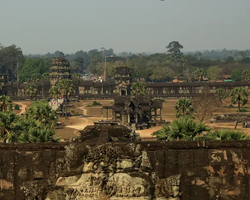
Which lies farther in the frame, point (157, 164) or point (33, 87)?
point (33, 87)

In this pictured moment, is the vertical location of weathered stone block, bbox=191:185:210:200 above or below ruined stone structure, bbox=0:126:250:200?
below

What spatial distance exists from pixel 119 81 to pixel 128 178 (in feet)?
438

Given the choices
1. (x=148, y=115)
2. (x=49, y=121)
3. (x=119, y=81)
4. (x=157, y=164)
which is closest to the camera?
(x=157, y=164)

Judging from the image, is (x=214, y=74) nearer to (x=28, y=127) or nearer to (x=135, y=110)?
(x=135, y=110)

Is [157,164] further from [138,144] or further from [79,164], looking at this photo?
[79,164]

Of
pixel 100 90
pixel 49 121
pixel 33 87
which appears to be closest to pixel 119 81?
pixel 100 90

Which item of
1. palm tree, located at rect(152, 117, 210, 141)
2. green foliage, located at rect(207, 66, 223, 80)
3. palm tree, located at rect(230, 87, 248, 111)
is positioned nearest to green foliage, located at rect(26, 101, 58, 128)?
palm tree, located at rect(152, 117, 210, 141)

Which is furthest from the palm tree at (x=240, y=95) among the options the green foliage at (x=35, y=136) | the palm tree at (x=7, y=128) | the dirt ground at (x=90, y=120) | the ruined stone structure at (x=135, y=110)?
the green foliage at (x=35, y=136)

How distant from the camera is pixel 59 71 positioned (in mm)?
151125

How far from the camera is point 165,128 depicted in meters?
31.4

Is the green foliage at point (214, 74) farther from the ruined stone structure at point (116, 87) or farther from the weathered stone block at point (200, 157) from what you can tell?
the weathered stone block at point (200, 157)

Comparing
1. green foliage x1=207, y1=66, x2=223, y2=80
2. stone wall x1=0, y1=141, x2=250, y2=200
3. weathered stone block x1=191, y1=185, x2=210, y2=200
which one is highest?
green foliage x1=207, y1=66, x2=223, y2=80

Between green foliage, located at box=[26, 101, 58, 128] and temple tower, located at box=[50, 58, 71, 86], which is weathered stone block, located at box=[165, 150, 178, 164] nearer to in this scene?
green foliage, located at box=[26, 101, 58, 128]

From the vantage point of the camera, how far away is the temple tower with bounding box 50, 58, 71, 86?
149375mm
